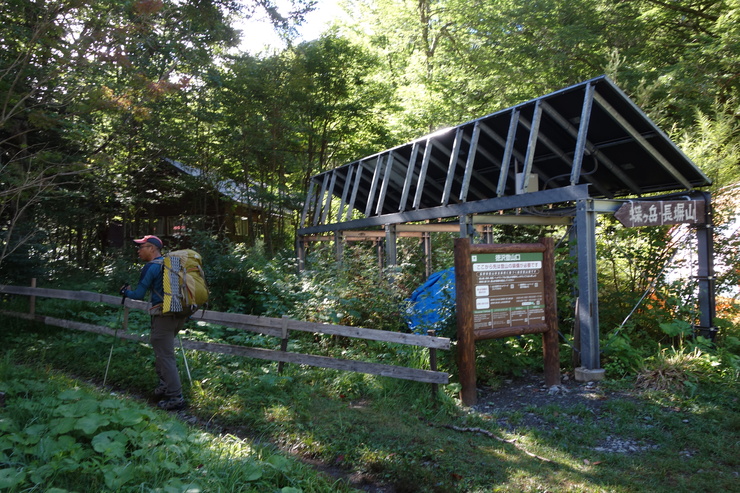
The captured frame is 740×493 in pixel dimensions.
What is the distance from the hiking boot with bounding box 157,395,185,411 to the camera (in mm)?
5715

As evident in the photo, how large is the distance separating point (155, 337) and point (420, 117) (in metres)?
16.8

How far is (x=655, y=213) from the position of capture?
7.10 metres

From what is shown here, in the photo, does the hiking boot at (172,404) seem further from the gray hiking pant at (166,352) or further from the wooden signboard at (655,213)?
the wooden signboard at (655,213)

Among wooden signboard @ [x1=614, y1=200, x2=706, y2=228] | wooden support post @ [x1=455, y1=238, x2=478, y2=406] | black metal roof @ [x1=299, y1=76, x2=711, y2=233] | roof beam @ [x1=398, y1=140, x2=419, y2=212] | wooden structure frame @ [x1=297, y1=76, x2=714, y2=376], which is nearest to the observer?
wooden support post @ [x1=455, y1=238, x2=478, y2=406]

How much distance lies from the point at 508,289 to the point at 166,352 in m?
4.19

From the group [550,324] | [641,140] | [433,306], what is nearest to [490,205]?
[433,306]

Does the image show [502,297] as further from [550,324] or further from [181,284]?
[181,284]

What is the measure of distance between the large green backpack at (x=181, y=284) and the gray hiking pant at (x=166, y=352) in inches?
9.0

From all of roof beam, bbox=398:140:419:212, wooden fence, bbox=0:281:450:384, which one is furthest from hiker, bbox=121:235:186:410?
roof beam, bbox=398:140:419:212

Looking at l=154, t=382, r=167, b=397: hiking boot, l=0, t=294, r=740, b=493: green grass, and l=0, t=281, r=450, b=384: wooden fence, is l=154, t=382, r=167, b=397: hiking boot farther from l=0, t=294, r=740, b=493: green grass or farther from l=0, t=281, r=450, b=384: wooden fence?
l=0, t=281, r=450, b=384: wooden fence

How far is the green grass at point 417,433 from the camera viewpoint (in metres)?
3.97

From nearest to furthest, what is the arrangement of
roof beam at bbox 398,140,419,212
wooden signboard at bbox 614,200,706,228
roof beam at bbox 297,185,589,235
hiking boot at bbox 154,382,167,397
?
hiking boot at bbox 154,382,167,397
wooden signboard at bbox 614,200,706,228
roof beam at bbox 297,185,589,235
roof beam at bbox 398,140,419,212

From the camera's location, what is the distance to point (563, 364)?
771cm

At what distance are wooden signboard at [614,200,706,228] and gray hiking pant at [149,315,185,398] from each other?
19.0 feet
